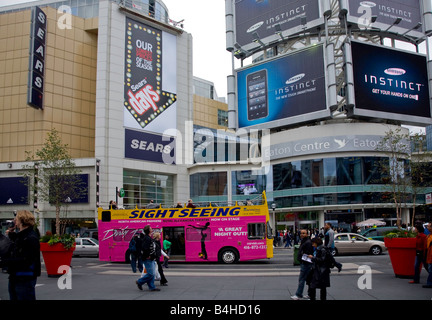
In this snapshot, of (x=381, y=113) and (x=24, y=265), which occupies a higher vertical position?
(x=381, y=113)

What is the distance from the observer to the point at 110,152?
4556 cm

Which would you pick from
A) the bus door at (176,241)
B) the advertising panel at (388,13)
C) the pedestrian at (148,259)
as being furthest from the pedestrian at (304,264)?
the advertising panel at (388,13)

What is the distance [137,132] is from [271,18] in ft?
71.3

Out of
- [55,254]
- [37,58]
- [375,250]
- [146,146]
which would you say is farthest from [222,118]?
[55,254]

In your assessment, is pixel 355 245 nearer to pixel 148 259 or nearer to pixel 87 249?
pixel 148 259

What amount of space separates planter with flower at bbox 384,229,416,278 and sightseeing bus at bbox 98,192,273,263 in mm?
8376

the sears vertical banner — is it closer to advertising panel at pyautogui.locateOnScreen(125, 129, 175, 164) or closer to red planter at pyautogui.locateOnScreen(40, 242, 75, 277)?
advertising panel at pyautogui.locateOnScreen(125, 129, 175, 164)

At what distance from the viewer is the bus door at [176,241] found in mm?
21781

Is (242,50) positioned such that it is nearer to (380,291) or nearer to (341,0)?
(341,0)

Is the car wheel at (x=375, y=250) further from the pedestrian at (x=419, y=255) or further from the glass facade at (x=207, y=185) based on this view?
the glass facade at (x=207, y=185)

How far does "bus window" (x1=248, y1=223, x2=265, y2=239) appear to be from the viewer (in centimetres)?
2089

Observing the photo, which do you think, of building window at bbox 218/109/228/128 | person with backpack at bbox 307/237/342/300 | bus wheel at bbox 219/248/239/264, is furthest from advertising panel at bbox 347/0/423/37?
person with backpack at bbox 307/237/342/300

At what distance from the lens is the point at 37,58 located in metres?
45.7

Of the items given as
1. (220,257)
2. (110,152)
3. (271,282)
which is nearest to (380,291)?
(271,282)
